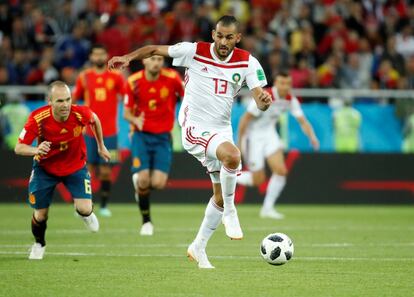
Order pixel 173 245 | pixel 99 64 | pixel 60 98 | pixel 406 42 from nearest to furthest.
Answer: pixel 60 98 < pixel 173 245 < pixel 99 64 < pixel 406 42

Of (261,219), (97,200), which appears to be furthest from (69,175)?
(97,200)

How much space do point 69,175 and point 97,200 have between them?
28.3 ft

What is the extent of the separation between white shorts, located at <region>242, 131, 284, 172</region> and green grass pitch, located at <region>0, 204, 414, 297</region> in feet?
3.47

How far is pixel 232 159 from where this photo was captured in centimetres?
948

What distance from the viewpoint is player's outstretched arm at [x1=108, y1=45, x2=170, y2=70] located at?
30.9 feet

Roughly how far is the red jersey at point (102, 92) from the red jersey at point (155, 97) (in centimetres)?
264

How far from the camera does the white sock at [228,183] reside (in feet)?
31.5

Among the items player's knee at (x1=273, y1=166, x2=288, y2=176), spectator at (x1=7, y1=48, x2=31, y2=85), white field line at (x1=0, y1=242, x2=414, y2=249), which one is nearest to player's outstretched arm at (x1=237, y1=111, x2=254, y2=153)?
player's knee at (x1=273, y1=166, x2=288, y2=176)

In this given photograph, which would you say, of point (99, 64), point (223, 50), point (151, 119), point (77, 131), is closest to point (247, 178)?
point (99, 64)

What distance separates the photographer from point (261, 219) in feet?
55.0

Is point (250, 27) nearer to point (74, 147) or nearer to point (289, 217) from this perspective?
point (289, 217)

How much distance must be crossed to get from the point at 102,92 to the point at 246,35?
20.0 feet

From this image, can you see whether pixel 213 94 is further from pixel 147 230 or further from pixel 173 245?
pixel 147 230

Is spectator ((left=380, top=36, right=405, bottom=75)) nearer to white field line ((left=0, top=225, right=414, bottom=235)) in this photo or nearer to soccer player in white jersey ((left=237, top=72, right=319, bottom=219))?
soccer player in white jersey ((left=237, top=72, right=319, bottom=219))
